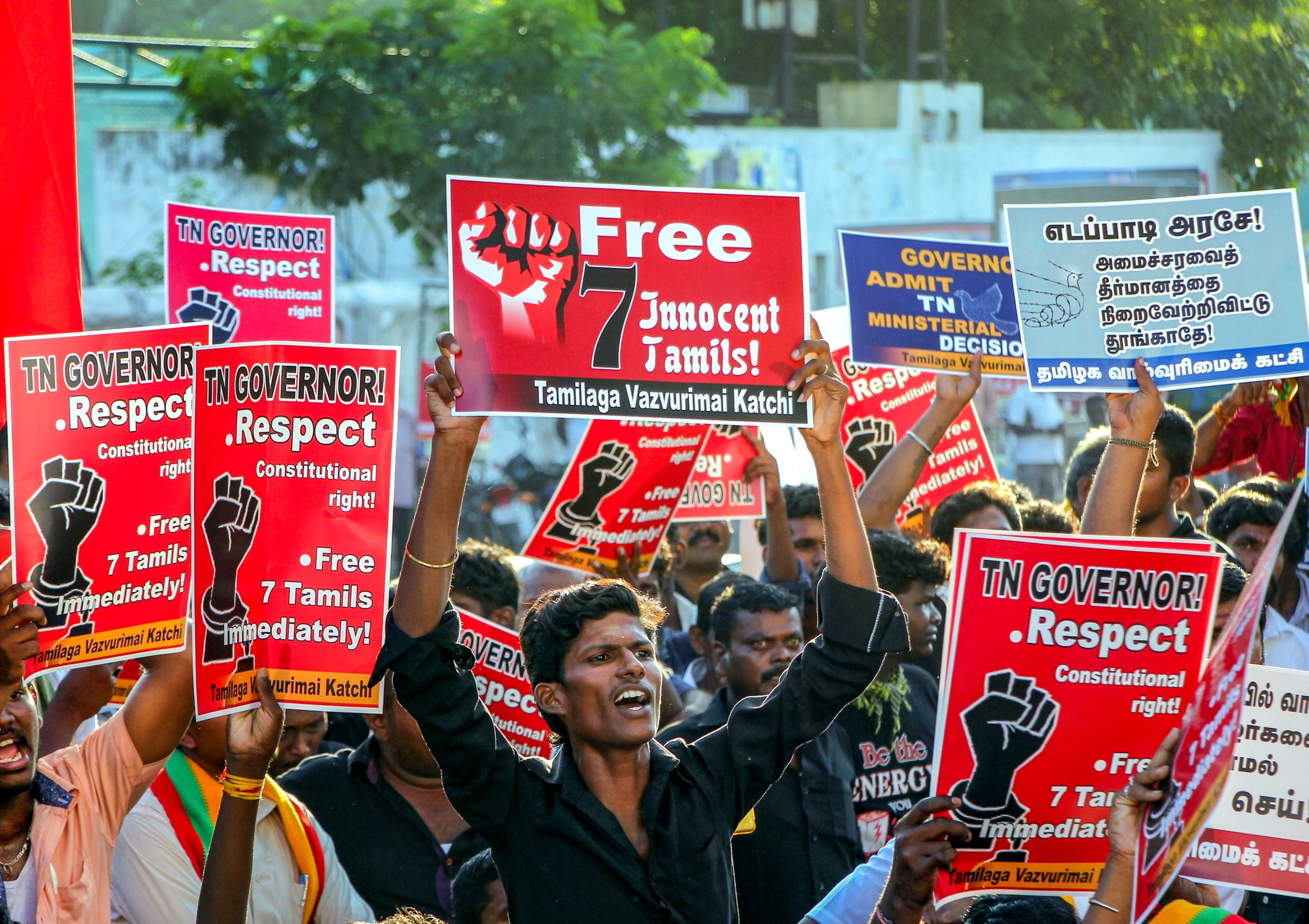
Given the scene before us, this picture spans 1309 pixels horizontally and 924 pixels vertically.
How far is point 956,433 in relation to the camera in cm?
645

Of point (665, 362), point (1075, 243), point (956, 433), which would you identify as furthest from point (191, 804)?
point (956, 433)

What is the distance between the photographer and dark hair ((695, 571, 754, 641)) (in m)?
5.38

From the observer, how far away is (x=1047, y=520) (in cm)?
574

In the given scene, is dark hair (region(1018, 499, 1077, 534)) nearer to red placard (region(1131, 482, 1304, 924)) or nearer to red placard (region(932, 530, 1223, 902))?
red placard (region(932, 530, 1223, 902))

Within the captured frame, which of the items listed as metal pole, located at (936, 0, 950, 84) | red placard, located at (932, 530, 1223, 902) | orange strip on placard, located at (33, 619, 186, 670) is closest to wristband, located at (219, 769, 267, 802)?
orange strip on placard, located at (33, 619, 186, 670)

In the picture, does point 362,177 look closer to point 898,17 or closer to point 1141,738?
point 898,17

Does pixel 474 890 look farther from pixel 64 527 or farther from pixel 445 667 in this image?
pixel 64 527

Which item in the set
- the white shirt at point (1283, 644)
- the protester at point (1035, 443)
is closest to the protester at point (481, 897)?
the white shirt at point (1283, 644)

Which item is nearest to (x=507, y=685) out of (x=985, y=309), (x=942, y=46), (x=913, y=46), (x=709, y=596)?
(x=709, y=596)

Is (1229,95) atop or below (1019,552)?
atop

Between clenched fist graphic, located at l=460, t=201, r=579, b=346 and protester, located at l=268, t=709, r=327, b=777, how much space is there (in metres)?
1.55

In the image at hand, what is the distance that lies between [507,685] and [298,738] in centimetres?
62

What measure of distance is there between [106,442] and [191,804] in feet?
2.99

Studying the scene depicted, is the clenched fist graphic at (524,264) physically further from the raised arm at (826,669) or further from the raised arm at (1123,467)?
the raised arm at (1123,467)
